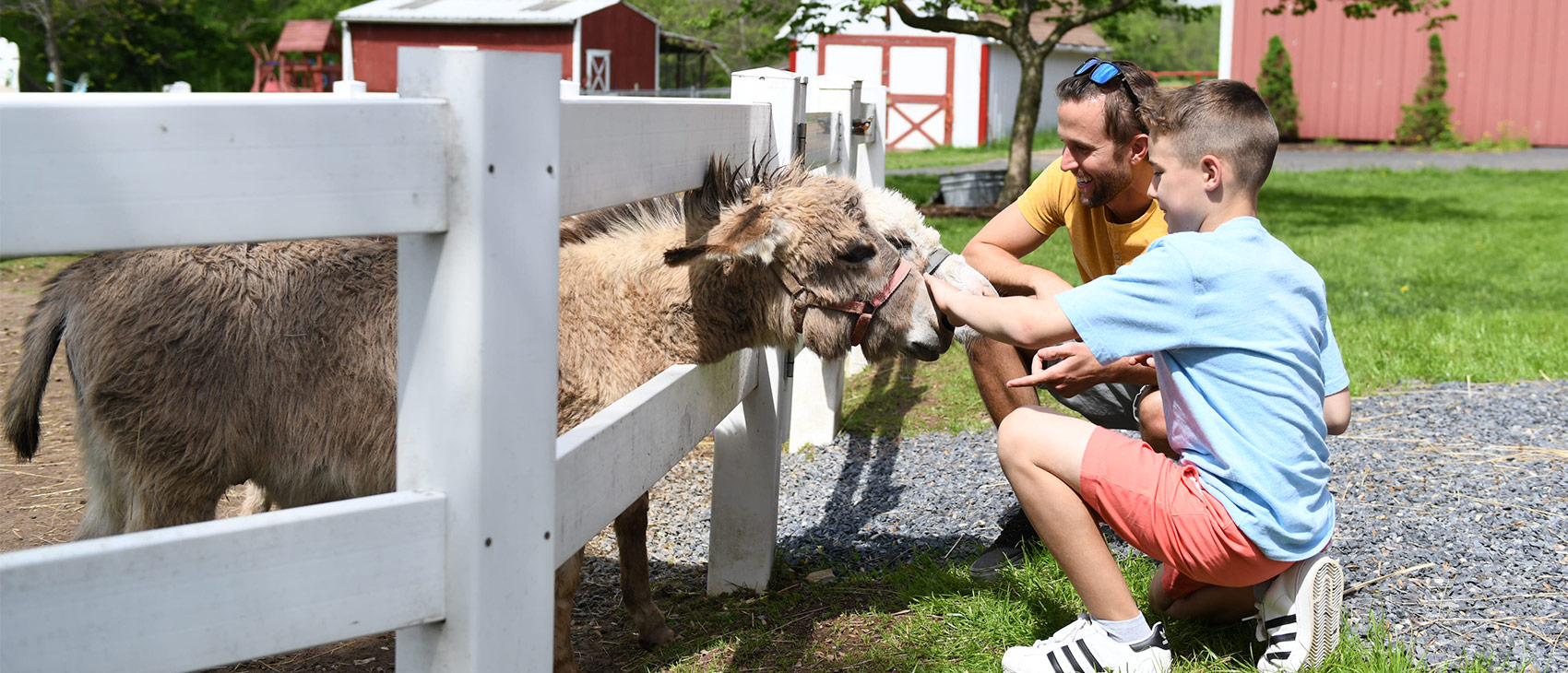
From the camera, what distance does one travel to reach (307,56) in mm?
36750

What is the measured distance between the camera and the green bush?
2714 centimetres

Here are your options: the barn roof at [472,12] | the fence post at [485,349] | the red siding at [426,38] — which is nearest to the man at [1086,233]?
the fence post at [485,349]

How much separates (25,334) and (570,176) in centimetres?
223

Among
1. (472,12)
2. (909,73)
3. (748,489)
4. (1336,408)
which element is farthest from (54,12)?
(1336,408)

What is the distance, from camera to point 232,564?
1.43 m

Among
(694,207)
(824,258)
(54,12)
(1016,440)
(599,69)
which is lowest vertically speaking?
(1016,440)

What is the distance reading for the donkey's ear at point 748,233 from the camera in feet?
9.53

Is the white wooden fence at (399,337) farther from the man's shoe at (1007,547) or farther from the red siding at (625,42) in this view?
the red siding at (625,42)

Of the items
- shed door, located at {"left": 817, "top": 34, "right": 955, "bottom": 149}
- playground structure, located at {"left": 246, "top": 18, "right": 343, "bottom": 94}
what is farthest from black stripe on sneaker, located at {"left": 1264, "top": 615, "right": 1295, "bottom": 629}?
playground structure, located at {"left": 246, "top": 18, "right": 343, "bottom": 94}

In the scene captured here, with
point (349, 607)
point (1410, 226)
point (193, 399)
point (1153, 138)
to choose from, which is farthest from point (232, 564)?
point (1410, 226)

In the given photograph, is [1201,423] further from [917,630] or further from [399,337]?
[399,337]

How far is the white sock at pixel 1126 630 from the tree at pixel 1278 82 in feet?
94.3

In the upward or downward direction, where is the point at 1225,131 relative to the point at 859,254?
upward

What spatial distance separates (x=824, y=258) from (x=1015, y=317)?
0.63 metres
